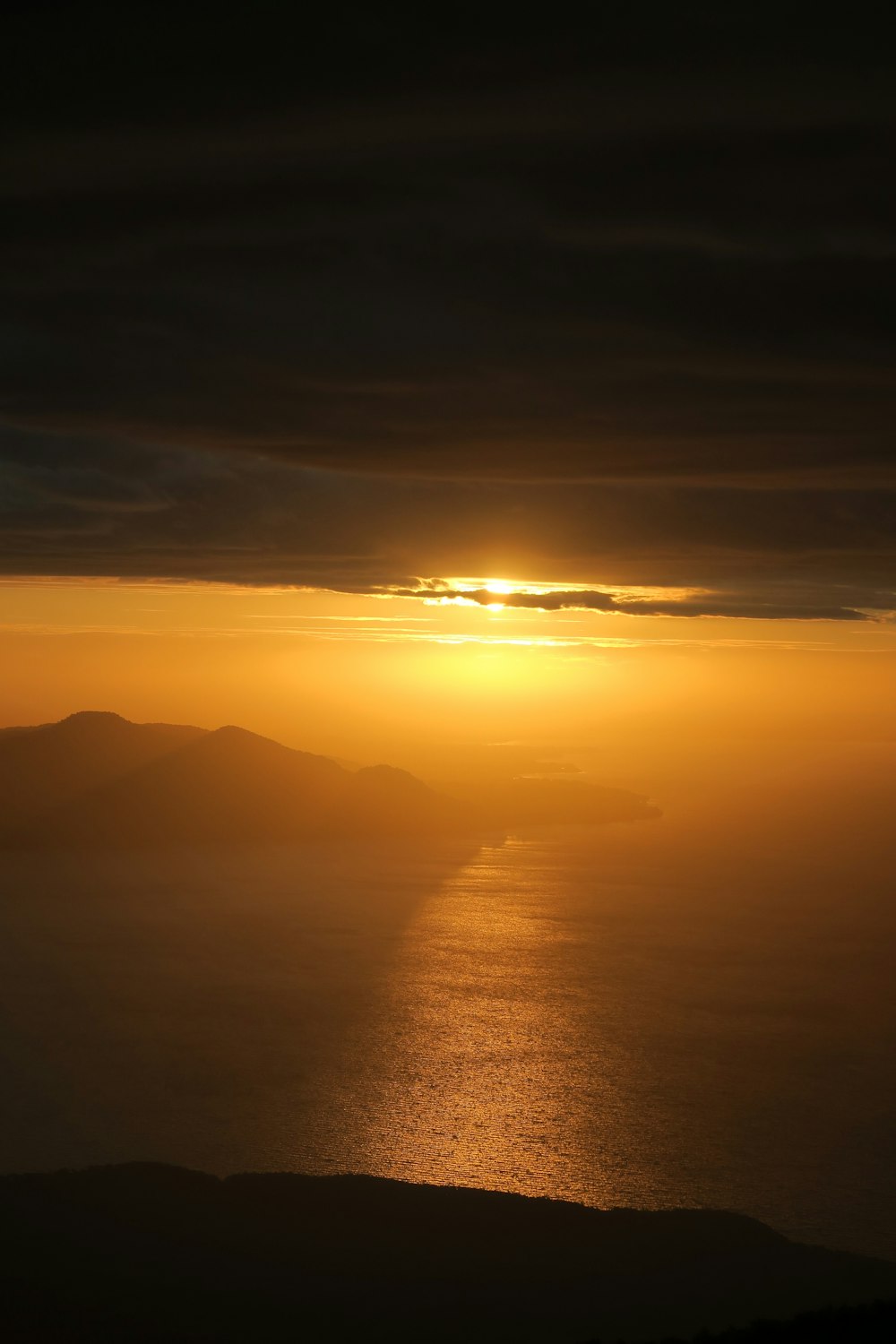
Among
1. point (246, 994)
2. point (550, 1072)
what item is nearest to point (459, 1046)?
point (550, 1072)

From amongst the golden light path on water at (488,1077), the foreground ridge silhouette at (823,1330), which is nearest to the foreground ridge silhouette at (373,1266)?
the foreground ridge silhouette at (823,1330)

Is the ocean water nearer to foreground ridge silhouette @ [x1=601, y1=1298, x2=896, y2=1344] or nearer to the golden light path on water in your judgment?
the golden light path on water

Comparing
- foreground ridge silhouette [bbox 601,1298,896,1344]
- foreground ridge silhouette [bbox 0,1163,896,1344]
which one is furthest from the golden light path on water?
foreground ridge silhouette [bbox 601,1298,896,1344]

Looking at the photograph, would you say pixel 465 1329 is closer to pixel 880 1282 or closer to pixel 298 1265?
pixel 298 1265

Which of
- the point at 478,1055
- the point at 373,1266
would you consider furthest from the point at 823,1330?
the point at 478,1055

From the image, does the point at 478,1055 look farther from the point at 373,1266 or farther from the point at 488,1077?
the point at 373,1266
